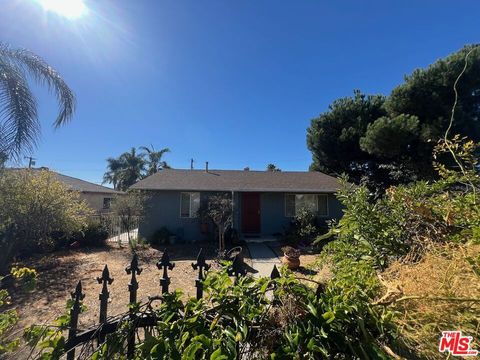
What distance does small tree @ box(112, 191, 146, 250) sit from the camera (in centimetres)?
1166

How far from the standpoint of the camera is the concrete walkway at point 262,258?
813cm

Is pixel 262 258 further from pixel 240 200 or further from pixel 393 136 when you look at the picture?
pixel 393 136

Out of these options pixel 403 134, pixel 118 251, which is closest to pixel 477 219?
pixel 118 251

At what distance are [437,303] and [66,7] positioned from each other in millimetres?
6877

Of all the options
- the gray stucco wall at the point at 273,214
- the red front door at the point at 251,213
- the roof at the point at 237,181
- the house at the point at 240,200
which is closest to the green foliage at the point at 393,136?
the roof at the point at 237,181

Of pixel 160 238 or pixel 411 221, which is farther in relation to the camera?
pixel 160 238

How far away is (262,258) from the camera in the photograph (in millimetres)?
9734

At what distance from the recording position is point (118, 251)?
11305 mm

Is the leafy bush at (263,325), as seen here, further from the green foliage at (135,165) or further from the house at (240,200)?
the green foliage at (135,165)

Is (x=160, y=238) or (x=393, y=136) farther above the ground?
(x=393, y=136)

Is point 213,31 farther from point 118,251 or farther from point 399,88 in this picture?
point 399,88

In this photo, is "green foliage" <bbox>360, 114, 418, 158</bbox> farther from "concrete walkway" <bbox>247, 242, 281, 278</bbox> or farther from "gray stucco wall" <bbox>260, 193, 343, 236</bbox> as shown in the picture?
"concrete walkway" <bbox>247, 242, 281, 278</bbox>

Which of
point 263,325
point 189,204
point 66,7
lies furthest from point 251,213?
point 263,325

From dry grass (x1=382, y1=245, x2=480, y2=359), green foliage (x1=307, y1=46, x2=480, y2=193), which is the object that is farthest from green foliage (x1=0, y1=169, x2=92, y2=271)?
green foliage (x1=307, y1=46, x2=480, y2=193)
